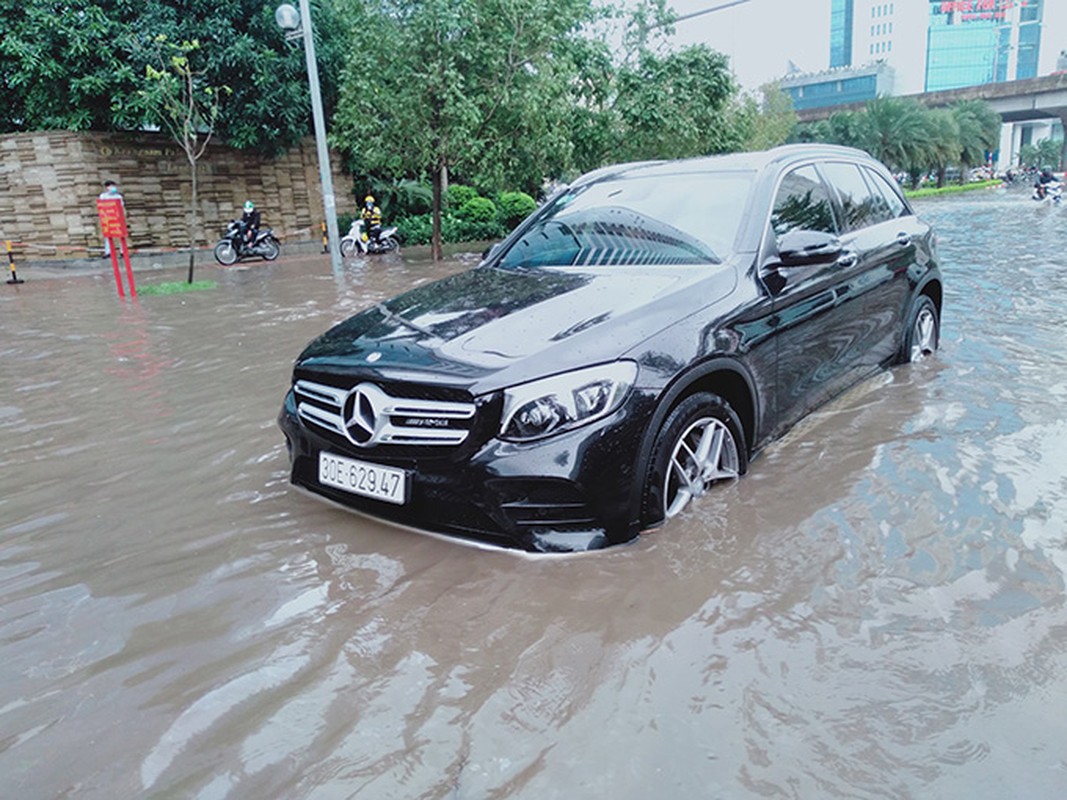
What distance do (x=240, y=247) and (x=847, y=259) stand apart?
1572 centimetres

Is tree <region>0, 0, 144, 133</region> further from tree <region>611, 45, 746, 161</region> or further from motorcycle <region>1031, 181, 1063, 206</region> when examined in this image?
motorcycle <region>1031, 181, 1063, 206</region>

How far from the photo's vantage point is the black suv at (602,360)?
2754mm

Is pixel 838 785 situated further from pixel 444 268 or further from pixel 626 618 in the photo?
pixel 444 268

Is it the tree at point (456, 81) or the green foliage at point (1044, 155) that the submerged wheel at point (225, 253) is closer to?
the tree at point (456, 81)

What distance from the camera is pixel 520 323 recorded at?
3.05m

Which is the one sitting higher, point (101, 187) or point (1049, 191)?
point (101, 187)

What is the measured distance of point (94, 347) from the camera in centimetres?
786

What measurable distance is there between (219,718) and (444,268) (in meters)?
14.3

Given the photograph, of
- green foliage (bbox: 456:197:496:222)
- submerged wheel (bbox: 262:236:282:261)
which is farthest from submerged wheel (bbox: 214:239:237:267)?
green foliage (bbox: 456:197:496:222)

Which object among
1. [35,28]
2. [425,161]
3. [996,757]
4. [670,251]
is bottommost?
[996,757]

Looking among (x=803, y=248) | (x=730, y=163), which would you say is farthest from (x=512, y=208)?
(x=803, y=248)

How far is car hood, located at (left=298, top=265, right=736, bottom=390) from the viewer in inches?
111

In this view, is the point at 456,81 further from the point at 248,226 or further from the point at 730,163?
the point at 730,163

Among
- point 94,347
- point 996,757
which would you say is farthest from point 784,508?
point 94,347
